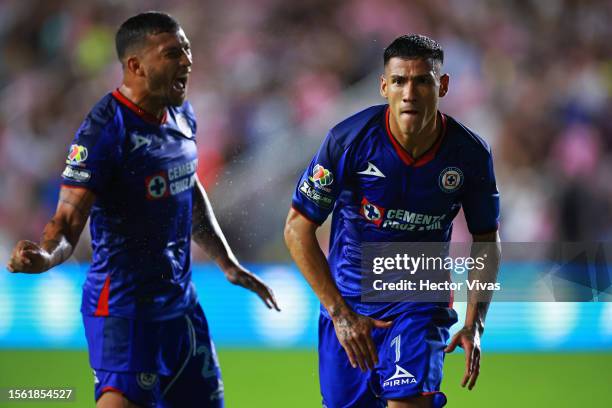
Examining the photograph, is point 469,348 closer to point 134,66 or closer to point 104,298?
point 104,298

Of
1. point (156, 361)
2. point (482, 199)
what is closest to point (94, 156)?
point (156, 361)

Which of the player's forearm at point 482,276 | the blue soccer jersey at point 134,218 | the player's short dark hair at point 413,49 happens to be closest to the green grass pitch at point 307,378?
the blue soccer jersey at point 134,218

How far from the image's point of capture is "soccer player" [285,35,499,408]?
12.5 feet

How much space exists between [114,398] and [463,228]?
5.14 meters

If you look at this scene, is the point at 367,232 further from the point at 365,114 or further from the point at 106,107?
the point at 106,107

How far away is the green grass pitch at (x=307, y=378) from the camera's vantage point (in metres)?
5.91

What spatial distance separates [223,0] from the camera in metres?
8.82

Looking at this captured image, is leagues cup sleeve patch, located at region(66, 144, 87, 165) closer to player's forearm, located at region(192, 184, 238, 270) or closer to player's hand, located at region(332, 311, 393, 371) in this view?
player's forearm, located at region(192, 184, 238, 270)

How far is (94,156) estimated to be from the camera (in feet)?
12.4

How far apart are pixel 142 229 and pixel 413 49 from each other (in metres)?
1.30

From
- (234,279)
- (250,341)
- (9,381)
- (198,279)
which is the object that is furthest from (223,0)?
(234,279)

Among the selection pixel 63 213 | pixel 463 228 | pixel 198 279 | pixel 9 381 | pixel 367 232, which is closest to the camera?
pixel 63 213

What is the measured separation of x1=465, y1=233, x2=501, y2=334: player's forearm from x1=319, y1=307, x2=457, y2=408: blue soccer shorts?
0.10 metres

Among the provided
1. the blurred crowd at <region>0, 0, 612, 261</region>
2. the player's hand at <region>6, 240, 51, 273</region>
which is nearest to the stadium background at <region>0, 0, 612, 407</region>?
the blurred crowd at <region>0, 0, 612, 261</region>
